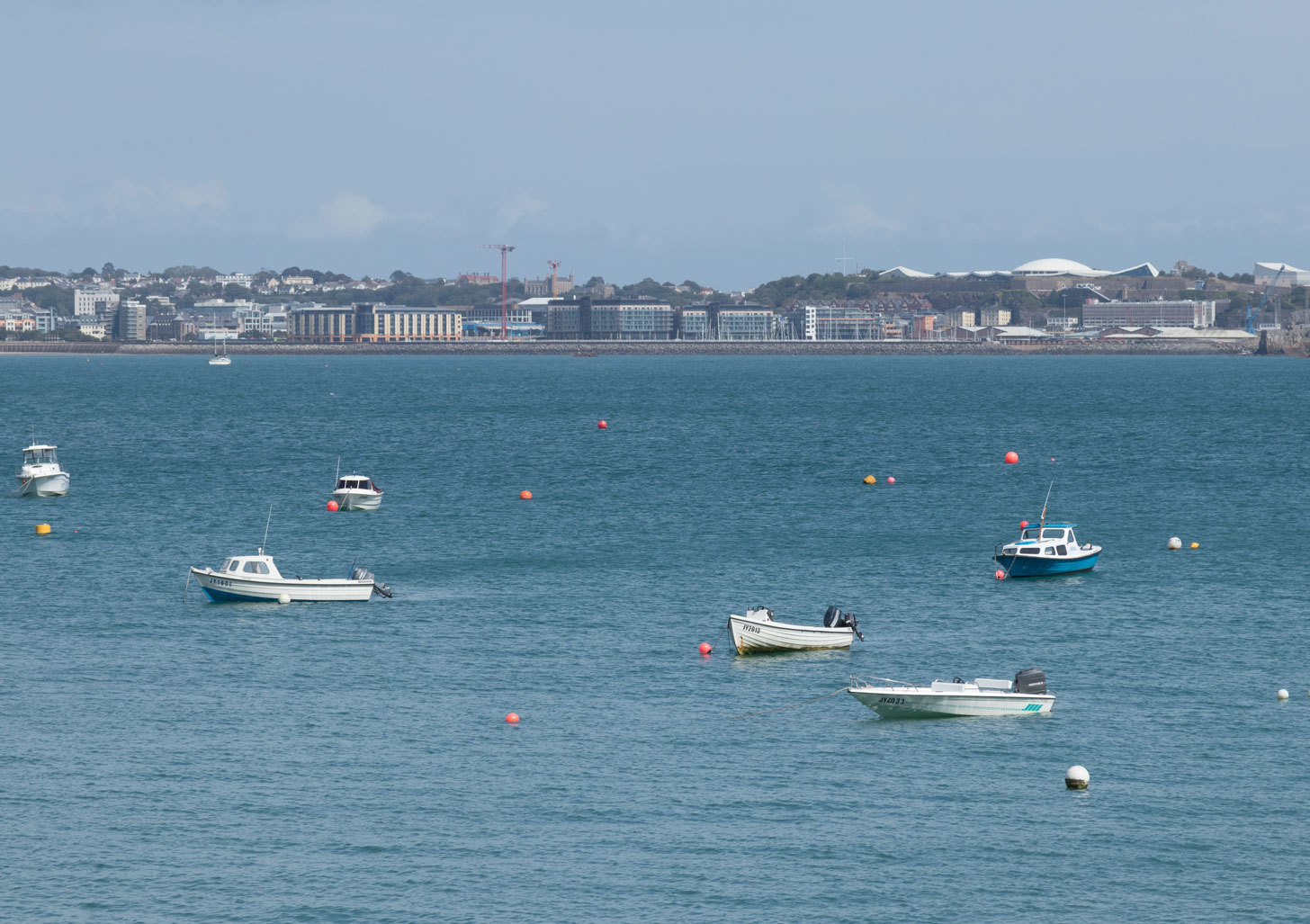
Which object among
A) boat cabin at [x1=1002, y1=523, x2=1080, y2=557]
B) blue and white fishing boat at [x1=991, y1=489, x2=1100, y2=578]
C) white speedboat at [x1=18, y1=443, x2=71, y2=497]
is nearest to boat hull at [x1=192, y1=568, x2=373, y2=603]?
blue and white fishing boat at [x1=991, y1=489, x2=1100, y2=578]

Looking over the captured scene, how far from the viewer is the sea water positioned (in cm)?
3672

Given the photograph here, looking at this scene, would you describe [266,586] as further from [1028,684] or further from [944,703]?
[1028,684]

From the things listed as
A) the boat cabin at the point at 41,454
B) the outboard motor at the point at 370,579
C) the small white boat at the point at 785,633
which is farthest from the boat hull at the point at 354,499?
the small white boat at the point at 785,633

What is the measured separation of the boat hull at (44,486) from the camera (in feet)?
322

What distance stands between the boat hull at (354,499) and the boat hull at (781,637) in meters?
41.5

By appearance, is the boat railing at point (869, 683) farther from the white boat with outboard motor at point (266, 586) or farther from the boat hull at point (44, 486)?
the boat hull at point (44, 486)

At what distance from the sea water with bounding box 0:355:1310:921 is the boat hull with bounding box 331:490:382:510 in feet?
3.80

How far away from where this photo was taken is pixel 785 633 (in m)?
57.0

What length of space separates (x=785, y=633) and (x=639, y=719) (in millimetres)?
9756

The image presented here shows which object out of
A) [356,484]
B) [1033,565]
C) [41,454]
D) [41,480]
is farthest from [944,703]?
[41,454]

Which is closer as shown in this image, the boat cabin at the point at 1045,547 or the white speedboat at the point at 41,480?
the boat cabin at the point at 1045,547

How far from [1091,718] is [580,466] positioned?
73365 millimetres

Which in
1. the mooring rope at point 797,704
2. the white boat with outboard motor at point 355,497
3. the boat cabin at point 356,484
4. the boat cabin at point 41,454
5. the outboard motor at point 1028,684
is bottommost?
the mooring rope at point 797,704

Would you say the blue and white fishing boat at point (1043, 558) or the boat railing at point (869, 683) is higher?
the blue and white fishing boat at point (1043, 558)
